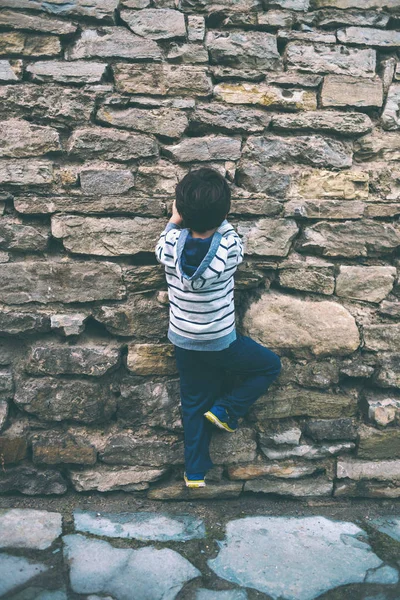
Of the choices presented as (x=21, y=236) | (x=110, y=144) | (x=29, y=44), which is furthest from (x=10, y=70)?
(x=21, y=236)

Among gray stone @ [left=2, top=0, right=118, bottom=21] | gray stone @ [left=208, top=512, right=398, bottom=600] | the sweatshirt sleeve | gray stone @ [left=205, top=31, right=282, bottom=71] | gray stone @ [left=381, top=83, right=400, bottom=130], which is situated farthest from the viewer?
gray stone @ [left=381, top=83, right=400, bottom=130]

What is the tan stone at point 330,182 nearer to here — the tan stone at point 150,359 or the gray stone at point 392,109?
the gray stone at point 392,109

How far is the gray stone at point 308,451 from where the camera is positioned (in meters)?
2.83

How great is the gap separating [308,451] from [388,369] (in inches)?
23.7

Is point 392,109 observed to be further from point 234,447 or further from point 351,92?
Answer: point 234,447

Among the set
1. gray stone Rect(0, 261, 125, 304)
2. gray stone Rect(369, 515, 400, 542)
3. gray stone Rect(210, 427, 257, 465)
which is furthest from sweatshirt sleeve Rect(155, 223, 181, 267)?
gray stone Rect(369, 515, 400, 542)

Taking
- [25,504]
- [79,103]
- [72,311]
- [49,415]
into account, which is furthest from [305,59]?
[25,504]

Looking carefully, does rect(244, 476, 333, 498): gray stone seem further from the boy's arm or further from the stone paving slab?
the boy's arm

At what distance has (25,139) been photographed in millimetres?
2607

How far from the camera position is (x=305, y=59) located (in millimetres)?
2693

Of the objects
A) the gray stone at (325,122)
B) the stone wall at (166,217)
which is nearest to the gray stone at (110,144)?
the stone wall at (166,217)

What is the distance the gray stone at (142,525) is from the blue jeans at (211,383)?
248mm

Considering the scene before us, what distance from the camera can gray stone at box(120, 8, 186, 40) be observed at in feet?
8.54

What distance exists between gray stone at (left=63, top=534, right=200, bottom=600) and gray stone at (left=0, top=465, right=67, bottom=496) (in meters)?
0.36
